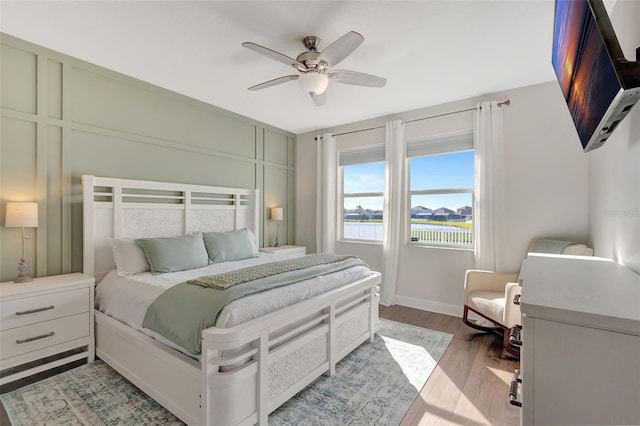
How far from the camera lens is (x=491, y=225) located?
3299 mm

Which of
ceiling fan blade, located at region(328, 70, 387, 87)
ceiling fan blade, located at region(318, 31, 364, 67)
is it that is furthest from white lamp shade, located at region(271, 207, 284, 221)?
ceiling fan blade, located at region(318, 31, 364, 67)

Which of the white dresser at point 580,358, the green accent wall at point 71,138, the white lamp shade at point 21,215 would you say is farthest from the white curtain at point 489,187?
the white lamp shade at point 21,215

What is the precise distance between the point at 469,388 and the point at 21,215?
3638mm

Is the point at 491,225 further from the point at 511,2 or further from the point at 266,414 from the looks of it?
the point at 266,414

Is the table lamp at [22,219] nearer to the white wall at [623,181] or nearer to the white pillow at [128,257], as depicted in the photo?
the white pillow at [128,257]

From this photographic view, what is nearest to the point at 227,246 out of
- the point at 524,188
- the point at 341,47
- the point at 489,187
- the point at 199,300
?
the point at 199,300

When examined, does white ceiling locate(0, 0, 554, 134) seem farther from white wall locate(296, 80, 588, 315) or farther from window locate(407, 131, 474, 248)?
window locate(407, 131, 474, 248)

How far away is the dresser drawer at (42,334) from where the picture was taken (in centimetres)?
205

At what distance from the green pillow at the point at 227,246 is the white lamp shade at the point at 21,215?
54.6 inches

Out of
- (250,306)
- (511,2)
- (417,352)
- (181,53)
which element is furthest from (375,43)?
(417,352)

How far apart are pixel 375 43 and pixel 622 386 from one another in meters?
2.51

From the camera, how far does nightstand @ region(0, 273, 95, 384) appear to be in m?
2.06

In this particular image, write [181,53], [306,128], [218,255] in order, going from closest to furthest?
[181,53] → [218,255] → [306,128]

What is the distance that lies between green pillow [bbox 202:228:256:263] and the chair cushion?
96.4 inches
